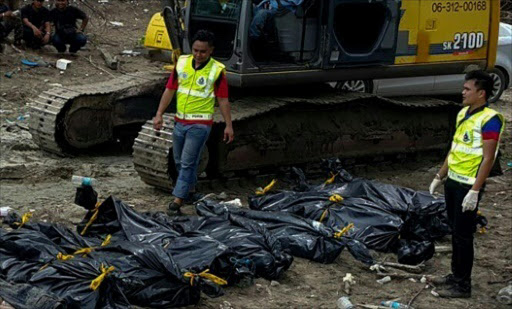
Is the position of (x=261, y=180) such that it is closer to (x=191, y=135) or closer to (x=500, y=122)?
(x=191, y=135)

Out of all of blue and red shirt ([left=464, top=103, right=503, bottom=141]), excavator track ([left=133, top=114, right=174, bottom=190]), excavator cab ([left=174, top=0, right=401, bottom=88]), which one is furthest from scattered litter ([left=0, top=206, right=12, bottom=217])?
blue and red shirt ([left=464, top=103, right=503, bottom=141])

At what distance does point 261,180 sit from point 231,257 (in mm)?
3832

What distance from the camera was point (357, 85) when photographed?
12555 millimetres

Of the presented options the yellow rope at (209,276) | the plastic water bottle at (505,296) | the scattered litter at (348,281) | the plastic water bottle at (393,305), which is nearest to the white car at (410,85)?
the scattered litter at (348,281)

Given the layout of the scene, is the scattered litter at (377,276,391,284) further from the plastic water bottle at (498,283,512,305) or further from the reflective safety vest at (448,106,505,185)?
the reflective safety vest at (448,106,505,185)

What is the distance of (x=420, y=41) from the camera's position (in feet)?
38.9

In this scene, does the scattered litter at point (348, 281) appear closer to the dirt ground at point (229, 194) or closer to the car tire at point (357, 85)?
the dirt ground at point (229, 194)

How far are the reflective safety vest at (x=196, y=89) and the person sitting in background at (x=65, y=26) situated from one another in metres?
8.73

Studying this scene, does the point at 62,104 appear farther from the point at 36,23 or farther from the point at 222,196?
the point at 36,23

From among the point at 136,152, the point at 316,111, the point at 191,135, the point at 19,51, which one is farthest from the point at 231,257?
the point at 19,51

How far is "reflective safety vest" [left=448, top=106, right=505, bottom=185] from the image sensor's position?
734 centimetres

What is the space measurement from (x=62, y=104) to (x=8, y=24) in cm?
625

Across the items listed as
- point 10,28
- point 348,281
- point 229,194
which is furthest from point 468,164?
point 10,28

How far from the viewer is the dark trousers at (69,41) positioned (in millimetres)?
17391
